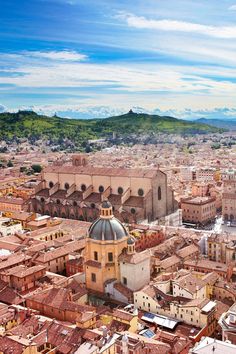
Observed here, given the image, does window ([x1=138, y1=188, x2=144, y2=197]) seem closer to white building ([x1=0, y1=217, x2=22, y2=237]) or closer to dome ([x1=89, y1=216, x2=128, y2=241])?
white building ([x1=0, y1=217, x2=22, y2=237])

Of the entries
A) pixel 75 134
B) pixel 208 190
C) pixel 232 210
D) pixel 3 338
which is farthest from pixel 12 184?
pixel 75 134

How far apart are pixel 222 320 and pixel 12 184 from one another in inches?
2495

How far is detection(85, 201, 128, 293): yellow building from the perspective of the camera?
32344 mm

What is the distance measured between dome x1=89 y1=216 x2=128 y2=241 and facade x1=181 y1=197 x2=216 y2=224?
88.5ft

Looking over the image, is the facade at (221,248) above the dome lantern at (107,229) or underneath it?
underneath

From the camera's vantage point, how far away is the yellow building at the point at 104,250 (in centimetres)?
3234

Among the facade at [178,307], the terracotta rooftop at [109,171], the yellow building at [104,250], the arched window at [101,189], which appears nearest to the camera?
the facade at [178,307]

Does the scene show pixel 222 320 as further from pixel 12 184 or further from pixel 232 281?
pixel 12 184

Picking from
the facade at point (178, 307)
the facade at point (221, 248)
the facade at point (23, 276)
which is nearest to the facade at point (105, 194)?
the facade at point (221, 248)

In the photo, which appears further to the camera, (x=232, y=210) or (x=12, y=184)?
(x=12, y=184)

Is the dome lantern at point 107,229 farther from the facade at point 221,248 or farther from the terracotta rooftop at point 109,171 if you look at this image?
the terracotta rooftop at point 109,171

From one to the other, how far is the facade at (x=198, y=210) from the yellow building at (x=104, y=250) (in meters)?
27.2

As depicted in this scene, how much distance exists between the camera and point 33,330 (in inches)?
992

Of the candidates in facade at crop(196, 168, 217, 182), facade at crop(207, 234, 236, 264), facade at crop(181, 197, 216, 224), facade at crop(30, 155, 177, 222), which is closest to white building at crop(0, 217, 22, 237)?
facade at crop(30, 155, 177, 222)
